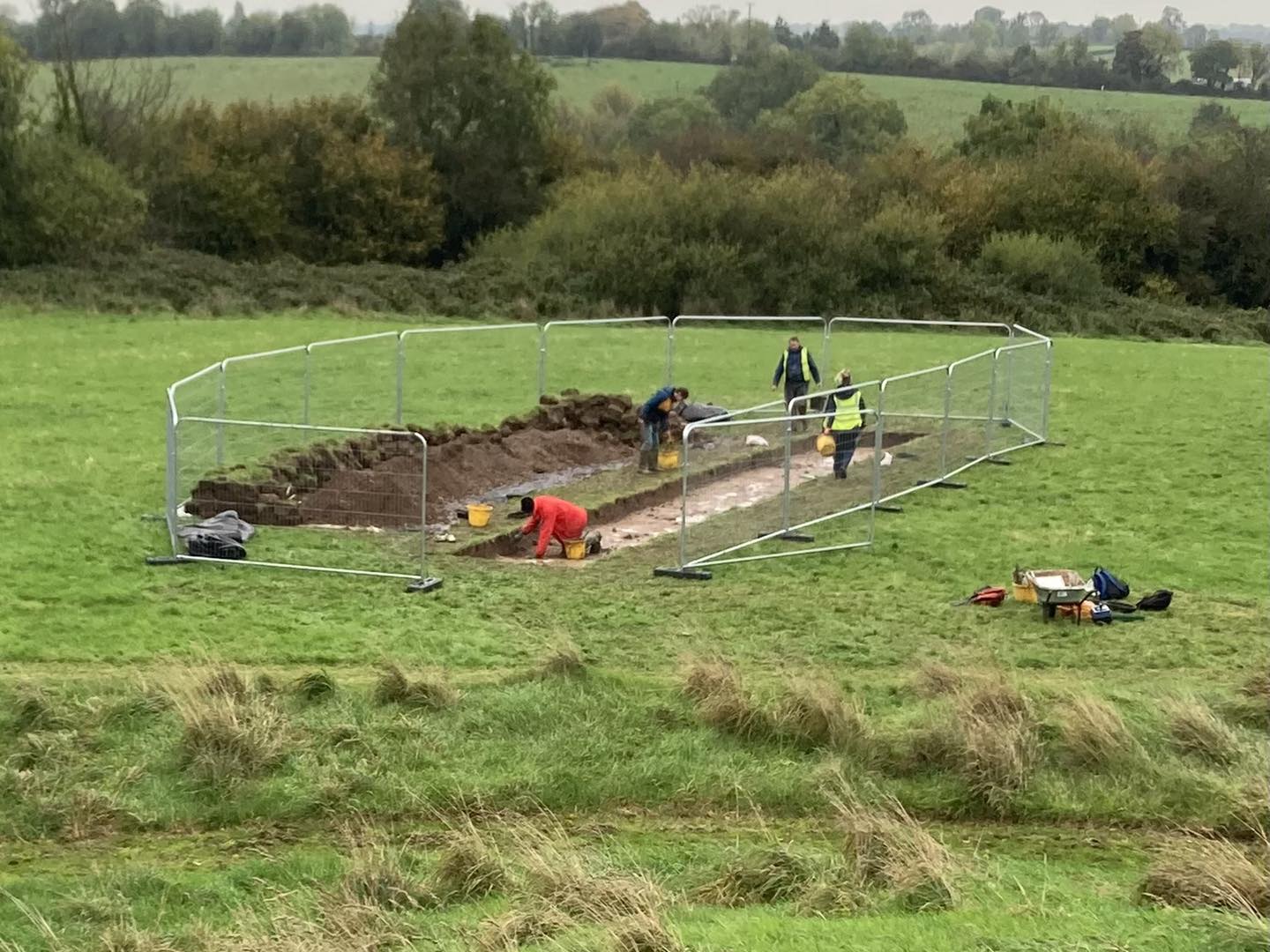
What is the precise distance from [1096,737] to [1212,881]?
9.01ft

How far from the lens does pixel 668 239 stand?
4538cm

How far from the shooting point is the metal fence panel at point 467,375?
79.1 ft

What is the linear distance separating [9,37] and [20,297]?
11575 mm

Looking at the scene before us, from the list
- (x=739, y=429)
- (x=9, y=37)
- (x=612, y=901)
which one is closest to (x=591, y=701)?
(x=612, y=901)

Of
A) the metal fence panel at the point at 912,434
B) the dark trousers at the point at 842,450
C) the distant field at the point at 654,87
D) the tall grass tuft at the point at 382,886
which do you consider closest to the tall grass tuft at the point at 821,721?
the tall grass tuft at the point at 382,886

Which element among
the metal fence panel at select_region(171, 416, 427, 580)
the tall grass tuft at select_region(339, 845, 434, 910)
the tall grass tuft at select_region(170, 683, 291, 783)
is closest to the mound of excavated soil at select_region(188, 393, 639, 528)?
the metal fence panel at select_region(171, 416, 427, 580)

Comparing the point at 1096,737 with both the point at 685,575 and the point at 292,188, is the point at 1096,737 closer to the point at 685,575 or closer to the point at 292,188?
the point at 685,575

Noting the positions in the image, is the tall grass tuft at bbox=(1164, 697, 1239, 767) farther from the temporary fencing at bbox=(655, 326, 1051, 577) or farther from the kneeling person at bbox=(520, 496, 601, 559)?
the kneeling person at bbox=(520, 496, 601, 559)

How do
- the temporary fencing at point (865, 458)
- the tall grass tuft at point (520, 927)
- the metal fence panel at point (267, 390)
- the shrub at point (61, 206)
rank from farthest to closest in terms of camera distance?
the shrub at point (61, 206)
the metal fence panel at point (267, 390)
the temporary fencing at point (865, 458)
the tall grass tuft at point (520, 927)

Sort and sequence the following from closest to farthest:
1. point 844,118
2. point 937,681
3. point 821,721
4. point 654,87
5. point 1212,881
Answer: point 1212,881 < point 821,721 < point 937,681 < point 844,118 < point 654,87

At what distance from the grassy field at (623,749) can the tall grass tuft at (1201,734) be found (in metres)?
0.02

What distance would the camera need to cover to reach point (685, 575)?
14.7m

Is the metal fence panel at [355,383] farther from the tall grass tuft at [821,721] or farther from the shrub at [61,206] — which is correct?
the shrub at [61,206]

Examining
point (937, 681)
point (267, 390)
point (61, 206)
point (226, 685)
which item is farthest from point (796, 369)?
point (61, 206)
